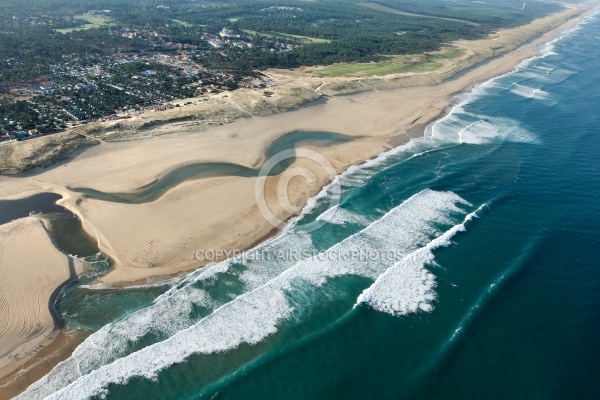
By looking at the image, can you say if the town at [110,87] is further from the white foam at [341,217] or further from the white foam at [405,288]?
the white foam at [405,288]

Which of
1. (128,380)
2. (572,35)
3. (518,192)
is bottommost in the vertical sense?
(128,380)

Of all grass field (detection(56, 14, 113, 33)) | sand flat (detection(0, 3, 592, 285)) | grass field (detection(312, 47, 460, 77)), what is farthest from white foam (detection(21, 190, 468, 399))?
grass field (detection(56, 14, 113, 33))

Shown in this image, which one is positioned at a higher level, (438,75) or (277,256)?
(438,75)

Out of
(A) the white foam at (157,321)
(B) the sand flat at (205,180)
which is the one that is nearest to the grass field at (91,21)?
(B) the sand flat at (205,180)

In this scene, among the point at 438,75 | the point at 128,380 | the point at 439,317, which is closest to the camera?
the point at 128,380

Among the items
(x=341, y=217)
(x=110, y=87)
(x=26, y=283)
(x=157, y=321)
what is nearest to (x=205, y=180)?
(x=341, y=217)

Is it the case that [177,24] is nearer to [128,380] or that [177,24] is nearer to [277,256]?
[277,256]

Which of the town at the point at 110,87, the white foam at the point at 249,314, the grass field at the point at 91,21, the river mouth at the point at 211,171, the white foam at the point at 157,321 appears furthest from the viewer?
the grass field at the point at 91,21

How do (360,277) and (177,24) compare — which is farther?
(177,24)

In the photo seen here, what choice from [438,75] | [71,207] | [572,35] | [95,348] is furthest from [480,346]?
[572,35]
